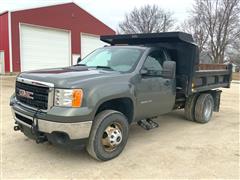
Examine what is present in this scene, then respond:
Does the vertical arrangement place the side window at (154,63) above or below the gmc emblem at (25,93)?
above

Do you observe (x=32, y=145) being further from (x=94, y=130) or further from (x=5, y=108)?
(x=5, y=108)

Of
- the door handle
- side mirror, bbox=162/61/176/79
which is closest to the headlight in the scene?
side mirror, bbox=162/61/176/79

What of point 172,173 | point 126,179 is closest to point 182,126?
point 172,173

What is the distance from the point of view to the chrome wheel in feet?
14.4

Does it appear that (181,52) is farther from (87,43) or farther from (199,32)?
(199,32)

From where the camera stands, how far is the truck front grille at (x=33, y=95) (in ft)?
13.2

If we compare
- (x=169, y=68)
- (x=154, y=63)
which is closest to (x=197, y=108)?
(x=154, y=63)

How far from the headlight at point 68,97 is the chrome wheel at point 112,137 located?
81 centimetres

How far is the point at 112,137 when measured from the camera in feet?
14.5

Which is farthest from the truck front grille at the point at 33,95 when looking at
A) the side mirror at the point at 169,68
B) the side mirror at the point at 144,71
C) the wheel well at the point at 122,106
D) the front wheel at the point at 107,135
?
the side mirror at the point at 169,68

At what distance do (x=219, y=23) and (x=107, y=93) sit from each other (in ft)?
128

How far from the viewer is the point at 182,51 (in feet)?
20.3

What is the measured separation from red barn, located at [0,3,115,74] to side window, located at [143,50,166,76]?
62.5ft

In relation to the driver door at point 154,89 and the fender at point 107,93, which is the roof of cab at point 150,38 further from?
the fender at point 107,93
